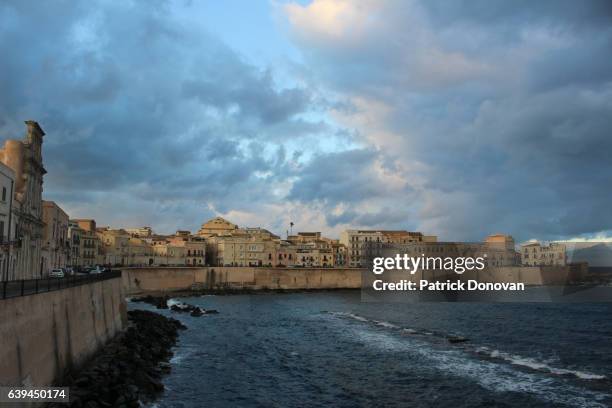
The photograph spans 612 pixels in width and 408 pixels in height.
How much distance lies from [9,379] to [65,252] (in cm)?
6077

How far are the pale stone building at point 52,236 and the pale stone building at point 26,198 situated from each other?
469 cm

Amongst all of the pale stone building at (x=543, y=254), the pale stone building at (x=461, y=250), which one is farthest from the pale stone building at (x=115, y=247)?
the pale stone building at (x=543, y=254)

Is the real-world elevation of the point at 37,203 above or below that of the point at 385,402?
above

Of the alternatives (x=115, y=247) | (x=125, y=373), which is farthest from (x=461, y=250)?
(x=125, y=373)

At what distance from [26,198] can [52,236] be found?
1491cm

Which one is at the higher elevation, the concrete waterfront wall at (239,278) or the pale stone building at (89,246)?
the pale stone building at (89,246)

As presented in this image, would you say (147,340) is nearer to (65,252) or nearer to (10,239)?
(10,239)

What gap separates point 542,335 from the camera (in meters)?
50.5

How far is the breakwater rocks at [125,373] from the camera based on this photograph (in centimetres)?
2231

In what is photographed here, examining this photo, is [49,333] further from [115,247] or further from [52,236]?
→ [115,247]

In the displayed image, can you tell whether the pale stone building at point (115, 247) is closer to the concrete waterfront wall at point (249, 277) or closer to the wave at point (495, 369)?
the concrete waterfront wall at point (249, 277)

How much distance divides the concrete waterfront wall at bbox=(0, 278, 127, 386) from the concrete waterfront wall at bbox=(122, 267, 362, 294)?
69.2m

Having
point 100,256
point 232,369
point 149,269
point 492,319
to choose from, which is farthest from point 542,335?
point 100,256

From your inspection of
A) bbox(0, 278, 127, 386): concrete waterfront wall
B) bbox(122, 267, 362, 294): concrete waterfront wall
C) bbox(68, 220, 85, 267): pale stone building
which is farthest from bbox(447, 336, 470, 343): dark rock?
bbox(122, 267, 362, 294): concrete waterfront wall
